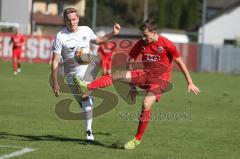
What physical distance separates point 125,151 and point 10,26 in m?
39.7

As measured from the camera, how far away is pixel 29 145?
33.2 ft

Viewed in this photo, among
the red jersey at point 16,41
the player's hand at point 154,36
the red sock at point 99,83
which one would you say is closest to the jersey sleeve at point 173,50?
the player's hand at point 154,36

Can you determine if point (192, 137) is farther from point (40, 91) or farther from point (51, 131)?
point (40, 91)

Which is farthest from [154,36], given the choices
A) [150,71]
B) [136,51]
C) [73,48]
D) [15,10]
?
[15,10]

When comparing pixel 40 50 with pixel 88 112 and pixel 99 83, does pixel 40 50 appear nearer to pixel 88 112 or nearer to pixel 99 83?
pixel 88 112

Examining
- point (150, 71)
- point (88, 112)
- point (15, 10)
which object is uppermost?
point (150, 71)

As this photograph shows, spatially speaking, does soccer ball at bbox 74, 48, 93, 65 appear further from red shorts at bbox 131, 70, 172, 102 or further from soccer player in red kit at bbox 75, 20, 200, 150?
red shorts at bbox 131, 70, 172, 102

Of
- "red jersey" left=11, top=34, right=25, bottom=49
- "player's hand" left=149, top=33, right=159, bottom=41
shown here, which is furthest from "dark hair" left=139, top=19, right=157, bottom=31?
"red jersey" left=11, top=34, right=25, bottom=49

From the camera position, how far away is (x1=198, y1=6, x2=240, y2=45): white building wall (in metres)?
68.0

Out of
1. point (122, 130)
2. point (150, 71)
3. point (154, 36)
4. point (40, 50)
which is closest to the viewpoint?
point (154, 36)

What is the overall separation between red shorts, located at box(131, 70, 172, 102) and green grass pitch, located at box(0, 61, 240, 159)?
91cm

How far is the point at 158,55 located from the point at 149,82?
21.2 inches

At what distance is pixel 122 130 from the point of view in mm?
12672

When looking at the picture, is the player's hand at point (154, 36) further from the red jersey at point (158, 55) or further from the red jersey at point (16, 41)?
the red jersey at point (16, 41)
